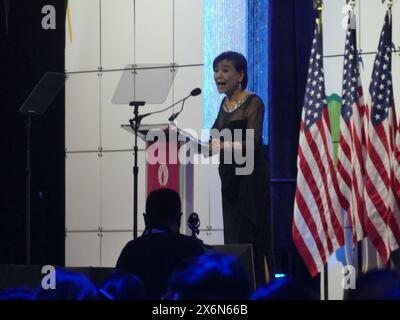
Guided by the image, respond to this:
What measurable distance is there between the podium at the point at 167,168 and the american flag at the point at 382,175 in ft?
3.92

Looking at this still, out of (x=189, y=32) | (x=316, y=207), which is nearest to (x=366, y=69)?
(x=316, y=207)

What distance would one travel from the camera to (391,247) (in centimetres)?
522

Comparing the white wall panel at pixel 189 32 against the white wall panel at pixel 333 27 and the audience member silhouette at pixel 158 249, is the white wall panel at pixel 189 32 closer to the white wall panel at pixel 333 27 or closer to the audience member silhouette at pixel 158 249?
the white wall panel at pixel 333 27

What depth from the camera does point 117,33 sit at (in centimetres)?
718

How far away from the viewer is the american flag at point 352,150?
533 cm

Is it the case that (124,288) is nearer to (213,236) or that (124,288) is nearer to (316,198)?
(316,198)

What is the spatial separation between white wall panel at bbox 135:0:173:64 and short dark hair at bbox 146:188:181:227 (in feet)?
11.3

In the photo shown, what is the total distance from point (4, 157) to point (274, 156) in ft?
7.49

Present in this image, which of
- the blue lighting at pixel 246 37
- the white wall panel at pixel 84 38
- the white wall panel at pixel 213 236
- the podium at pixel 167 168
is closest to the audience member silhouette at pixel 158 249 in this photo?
the podium at pixel 167 168

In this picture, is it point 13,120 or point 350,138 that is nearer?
point 350,138

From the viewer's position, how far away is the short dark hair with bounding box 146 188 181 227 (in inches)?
142

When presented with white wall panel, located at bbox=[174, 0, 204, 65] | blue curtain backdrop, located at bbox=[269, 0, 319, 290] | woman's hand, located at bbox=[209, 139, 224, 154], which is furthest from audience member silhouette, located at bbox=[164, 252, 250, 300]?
white wall panel, located at bbox=[174, 0, 204, 65]

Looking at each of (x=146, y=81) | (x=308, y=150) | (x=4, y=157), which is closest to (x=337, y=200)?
(x=308, y=150)

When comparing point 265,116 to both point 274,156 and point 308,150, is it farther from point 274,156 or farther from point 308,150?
point 308,150
